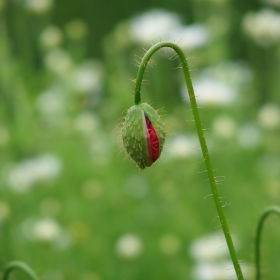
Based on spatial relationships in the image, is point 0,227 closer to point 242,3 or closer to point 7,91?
point 7,91

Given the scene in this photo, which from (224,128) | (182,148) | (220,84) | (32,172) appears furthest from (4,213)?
(220,84)

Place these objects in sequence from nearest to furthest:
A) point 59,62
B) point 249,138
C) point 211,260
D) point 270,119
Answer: point 211,260 → point 270,119 → point 249,138 → point 59,62

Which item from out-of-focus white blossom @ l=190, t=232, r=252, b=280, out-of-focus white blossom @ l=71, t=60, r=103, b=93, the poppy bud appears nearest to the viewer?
the poppy bud

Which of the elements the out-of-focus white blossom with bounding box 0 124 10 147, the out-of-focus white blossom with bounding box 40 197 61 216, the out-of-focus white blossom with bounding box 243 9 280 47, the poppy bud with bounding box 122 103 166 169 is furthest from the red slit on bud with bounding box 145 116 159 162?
the out-of-focus white blossom with bounding box 243 9 280 47

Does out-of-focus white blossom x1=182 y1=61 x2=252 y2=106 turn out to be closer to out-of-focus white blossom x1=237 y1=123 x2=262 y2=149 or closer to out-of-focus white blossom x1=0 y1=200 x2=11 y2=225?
out-of-focus white blossom x1=237 y1=123 x2=262 y2=149

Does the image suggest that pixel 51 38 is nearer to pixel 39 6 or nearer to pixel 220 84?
pixel 39 6

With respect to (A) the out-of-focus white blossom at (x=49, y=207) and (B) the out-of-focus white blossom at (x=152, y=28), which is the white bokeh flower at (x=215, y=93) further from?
(A) the out-of-focus white blossom at (x=49, y=207)

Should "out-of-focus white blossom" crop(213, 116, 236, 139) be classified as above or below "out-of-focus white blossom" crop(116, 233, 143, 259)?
above
